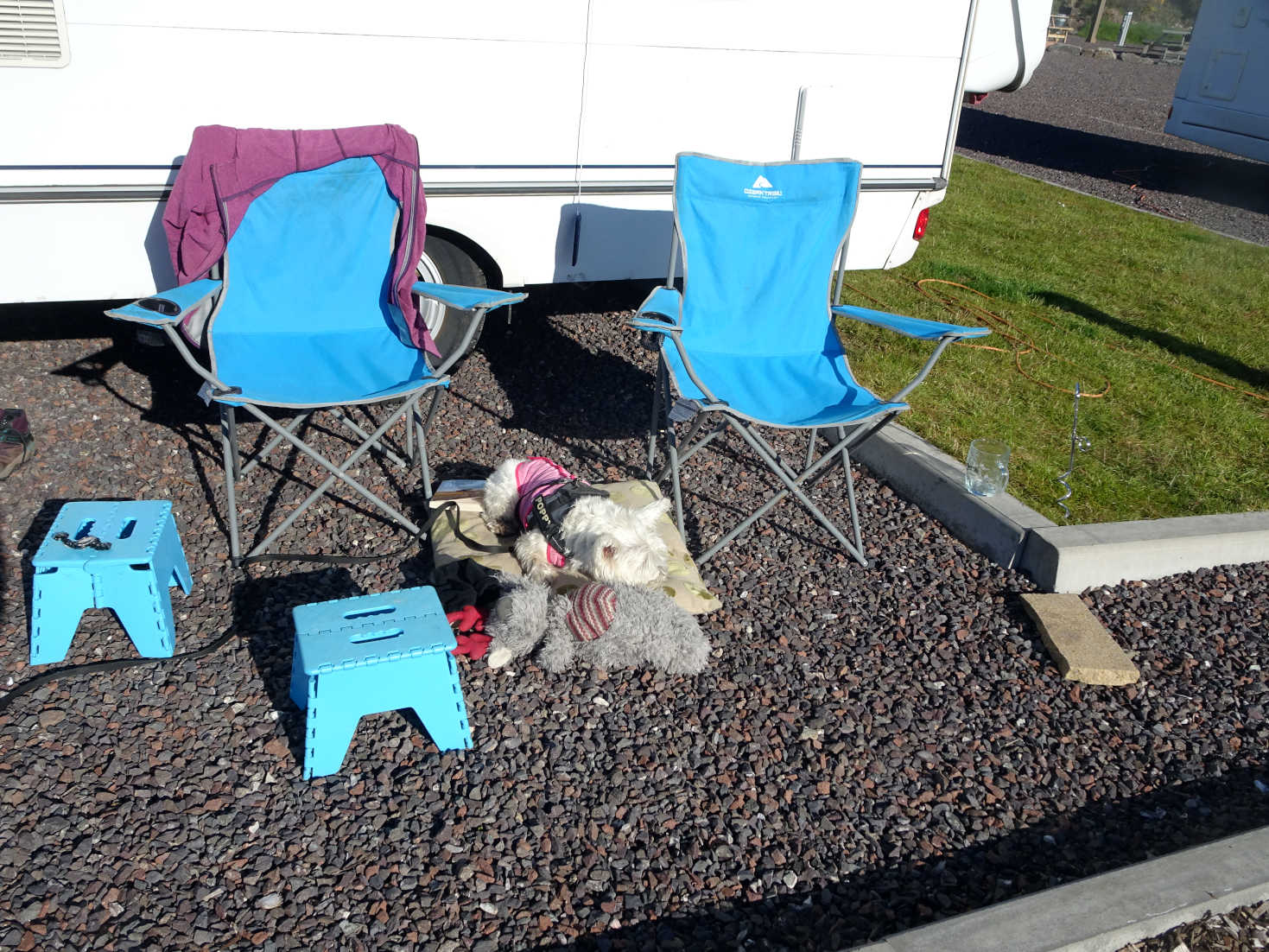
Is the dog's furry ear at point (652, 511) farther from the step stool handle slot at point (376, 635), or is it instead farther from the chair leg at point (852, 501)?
the step stool handle slot at point (376, 635)

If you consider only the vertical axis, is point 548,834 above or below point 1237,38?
below

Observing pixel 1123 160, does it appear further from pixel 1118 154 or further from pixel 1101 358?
pixel 1101 358

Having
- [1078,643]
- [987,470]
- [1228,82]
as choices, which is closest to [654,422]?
[987,470]

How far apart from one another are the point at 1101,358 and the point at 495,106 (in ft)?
10.1

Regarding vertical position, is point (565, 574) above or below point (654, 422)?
below

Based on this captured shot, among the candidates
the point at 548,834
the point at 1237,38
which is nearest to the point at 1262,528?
the point at 548,834

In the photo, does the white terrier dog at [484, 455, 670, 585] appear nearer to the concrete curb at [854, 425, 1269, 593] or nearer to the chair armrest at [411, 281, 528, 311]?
the chair armrest at [411, 281, 528, 311]

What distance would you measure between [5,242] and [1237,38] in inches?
398

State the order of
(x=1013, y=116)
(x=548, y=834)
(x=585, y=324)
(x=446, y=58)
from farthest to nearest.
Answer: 1. (x=1013, y=116)
2. (x=585, y=324)
3. (x=446, y=58)
4. (x=548, y=834)

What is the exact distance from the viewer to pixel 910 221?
4.28 meters

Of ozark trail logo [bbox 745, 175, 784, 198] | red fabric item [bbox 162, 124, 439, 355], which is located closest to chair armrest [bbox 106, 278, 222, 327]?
red fabric item [bbox 162, 124, 439, 355]

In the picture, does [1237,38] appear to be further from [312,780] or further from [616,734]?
[312,780]

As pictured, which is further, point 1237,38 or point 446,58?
point 1237,38

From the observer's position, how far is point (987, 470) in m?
3.36
